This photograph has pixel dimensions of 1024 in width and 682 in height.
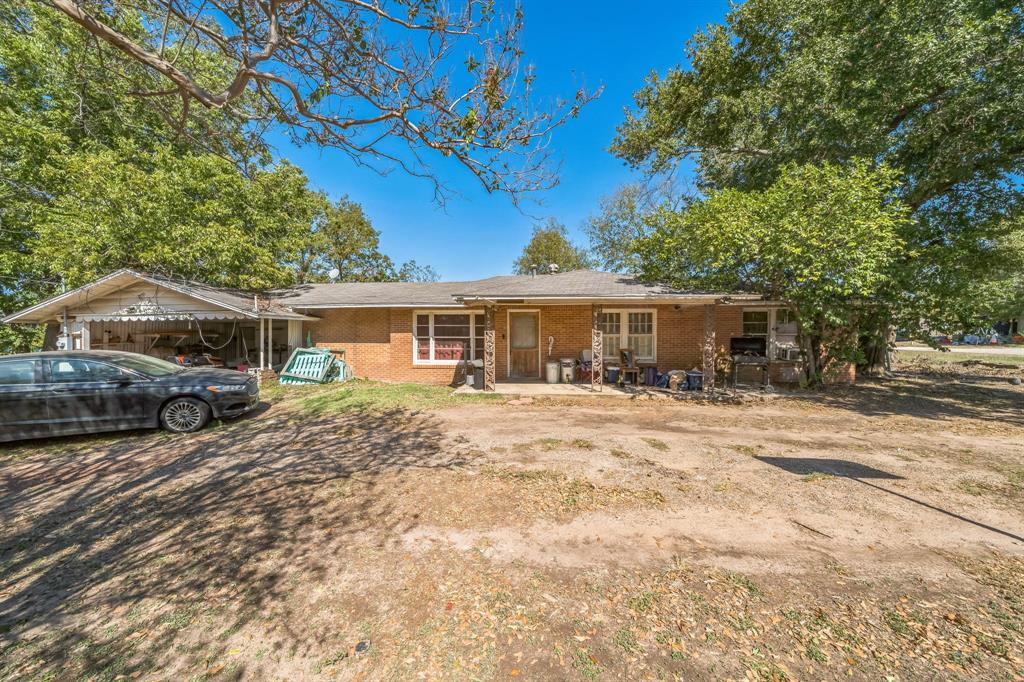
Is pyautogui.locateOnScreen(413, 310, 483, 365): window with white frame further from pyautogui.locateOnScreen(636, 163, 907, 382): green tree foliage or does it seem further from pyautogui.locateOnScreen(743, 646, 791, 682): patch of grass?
pyautogui.locateOnScreen(743, 646, 791, 682): patch of grass

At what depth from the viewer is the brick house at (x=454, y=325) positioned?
435 inches

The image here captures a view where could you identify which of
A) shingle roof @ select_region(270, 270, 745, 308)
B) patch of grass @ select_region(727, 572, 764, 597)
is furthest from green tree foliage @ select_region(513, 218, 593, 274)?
patch of grass @ select_region(727, 572, 764, 597)

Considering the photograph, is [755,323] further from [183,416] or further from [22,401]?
[22,401]

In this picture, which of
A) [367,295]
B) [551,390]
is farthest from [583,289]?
[367,295]

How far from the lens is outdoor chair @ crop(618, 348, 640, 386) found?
1166 centimetres

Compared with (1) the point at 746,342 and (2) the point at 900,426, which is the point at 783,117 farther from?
(2) the point at 900,426

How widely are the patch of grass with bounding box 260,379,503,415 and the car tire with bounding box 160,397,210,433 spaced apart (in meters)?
1.89

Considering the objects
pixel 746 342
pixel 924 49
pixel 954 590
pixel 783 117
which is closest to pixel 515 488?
pixel 954 590

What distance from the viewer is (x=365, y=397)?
9781 mm

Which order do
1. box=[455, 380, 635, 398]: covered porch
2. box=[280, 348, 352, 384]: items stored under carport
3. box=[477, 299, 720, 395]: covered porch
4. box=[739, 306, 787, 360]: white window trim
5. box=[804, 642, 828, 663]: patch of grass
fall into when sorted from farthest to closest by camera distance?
box=[739, 306, 787, 360]: white window trim < box=[477, 299, 720, 395]: covered porch < box=[280, 348, 352, 384]: items stored under carport < box=[455, 380, 635, 398]: covered porch < box=[804, 642, 828, 663]: patch of grass

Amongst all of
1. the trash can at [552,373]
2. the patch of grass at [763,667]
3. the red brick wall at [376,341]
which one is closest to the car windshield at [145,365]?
the red brick wall at [376,341]

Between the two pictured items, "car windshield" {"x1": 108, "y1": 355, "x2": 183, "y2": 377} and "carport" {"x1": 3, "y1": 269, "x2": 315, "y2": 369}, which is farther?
"carport" {"x1": 3, "y1": 269, "x2": 315, "y2": 369}

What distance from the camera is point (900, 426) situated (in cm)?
732

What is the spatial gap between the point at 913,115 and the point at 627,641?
611 inches
